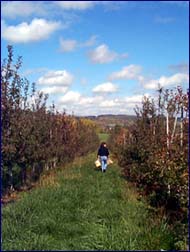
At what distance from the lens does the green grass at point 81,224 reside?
23.2ft

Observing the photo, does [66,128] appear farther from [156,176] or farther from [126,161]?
[156,176]

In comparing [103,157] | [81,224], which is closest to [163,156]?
[81,224]

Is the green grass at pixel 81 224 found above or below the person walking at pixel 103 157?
below

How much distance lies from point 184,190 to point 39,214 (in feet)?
9.70

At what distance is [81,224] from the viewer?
8359 millimetres

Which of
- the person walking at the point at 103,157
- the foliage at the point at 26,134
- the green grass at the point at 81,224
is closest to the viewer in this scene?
the green grass at the point at 81,224

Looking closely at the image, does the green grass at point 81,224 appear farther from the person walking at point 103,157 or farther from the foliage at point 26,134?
the person walking at point 103,157

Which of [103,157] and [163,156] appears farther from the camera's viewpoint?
[103,157]

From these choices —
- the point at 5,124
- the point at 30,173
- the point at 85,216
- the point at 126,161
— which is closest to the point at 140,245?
the point at 85,216

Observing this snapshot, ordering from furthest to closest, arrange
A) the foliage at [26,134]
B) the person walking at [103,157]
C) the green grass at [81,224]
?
the person walking at [103,157] → the foliage at [26,134] → the green grass at [81,224]

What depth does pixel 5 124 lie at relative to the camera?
12.5 m

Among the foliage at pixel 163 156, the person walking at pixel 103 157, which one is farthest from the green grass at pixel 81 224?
the person walking at pixel 103 157

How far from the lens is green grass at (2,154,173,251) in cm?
708

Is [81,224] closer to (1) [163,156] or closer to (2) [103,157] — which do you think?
(1) [163,156]
